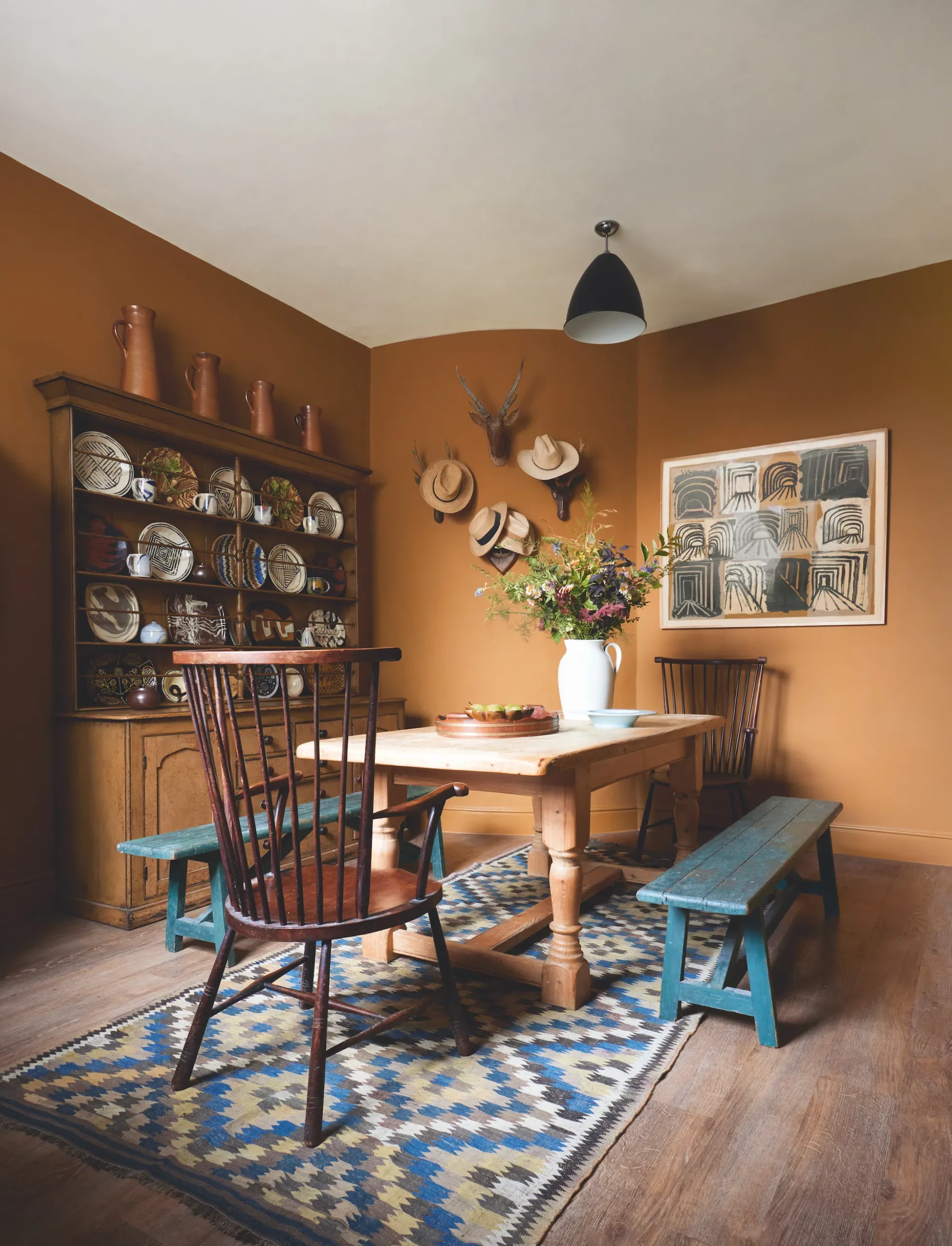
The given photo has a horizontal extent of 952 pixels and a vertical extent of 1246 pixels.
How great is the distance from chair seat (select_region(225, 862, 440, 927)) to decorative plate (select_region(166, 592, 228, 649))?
1.73m

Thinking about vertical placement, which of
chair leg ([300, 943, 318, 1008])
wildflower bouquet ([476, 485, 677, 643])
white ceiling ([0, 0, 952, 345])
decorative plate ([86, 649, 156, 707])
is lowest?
chair leg ([300, 943, 318, 1008])

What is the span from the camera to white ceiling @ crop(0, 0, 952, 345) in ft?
7.71

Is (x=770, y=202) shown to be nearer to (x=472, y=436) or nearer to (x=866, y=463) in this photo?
(x=866, y=463)

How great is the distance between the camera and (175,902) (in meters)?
2.56

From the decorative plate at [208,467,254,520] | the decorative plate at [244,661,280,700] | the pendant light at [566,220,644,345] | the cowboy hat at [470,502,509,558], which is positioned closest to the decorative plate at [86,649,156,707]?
the decorative plate at [244,661,280,700]

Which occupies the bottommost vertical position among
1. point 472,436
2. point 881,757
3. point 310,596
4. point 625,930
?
point 625,930

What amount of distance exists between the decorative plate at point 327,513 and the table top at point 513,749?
1904 millimetres

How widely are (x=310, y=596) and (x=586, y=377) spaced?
1999 mm

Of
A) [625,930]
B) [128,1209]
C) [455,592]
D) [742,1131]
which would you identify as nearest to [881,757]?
[625,930]

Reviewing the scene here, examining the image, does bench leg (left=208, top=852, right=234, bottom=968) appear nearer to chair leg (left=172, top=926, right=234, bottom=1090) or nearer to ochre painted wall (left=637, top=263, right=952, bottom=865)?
chair leg (left=172, top=926, right=234, bottom=1090)

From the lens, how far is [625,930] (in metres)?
2.74

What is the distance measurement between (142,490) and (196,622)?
0.67 metres

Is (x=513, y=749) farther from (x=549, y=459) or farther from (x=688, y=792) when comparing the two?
(x=549, y=459)

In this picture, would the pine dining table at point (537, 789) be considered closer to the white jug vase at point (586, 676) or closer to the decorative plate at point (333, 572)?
the white jug vase at point (586, 676)
